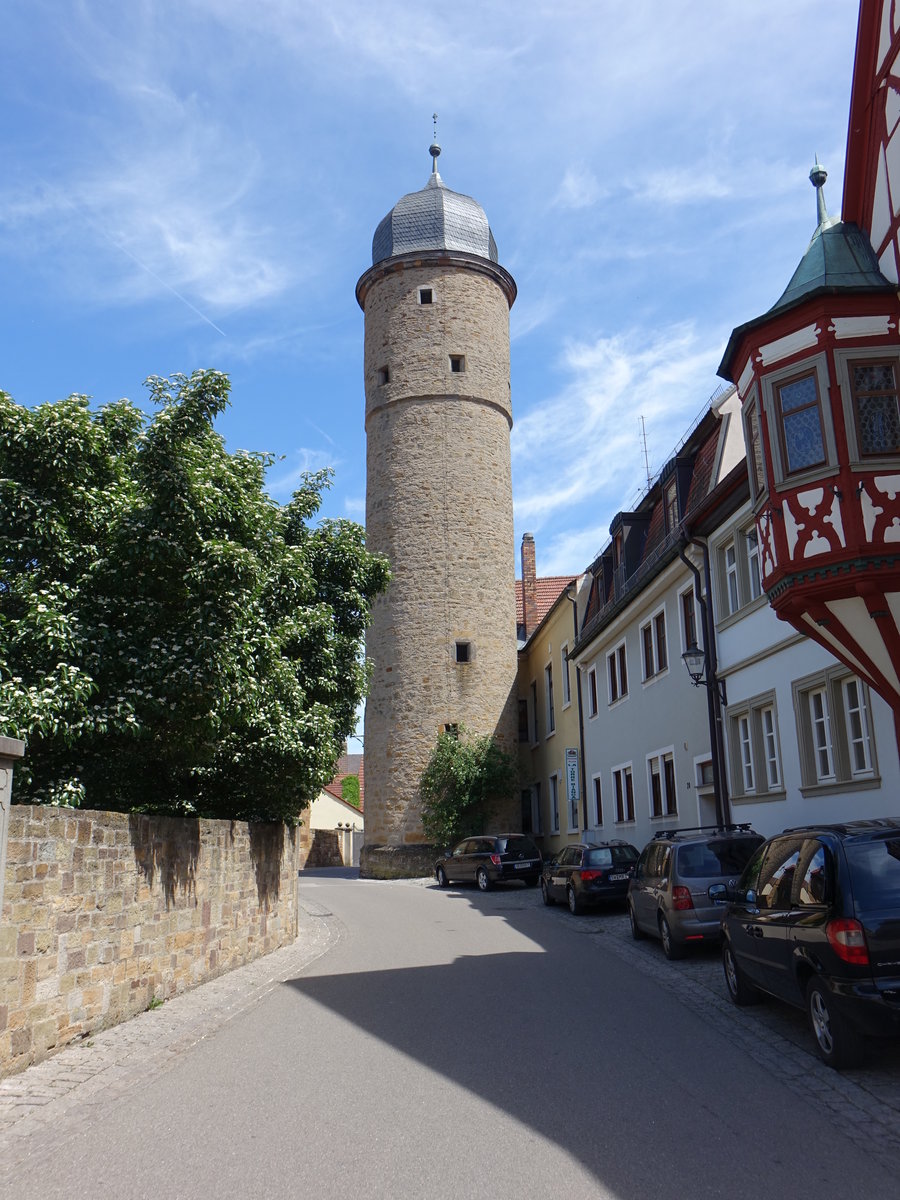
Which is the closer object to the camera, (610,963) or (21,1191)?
(21,1191)

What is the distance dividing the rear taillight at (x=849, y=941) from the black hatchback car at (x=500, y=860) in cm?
1999

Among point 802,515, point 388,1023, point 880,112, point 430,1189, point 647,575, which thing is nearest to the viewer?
point 430,1189

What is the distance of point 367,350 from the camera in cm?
3850

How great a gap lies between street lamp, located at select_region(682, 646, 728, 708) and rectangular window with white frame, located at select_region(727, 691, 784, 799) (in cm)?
43

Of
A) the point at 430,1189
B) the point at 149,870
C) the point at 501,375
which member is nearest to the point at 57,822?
the point at 149,870

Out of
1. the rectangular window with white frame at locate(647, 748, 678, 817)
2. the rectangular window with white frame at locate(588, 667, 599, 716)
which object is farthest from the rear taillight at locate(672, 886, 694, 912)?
the rectangular window with white frame at locate(588, 667, 599, 716)

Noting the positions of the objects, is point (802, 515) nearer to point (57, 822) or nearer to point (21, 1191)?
point (57, 822)

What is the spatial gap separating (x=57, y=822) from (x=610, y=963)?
23.8 ft

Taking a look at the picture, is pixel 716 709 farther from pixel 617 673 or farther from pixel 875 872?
pixel 875 872

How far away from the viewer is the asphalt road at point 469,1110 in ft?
16.1

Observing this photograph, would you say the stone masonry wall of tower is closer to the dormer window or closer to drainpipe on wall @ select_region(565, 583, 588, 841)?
drainpipe on wall @ select_region(565, 583, 588, 841)

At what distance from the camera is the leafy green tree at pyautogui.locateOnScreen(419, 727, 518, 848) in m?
33.3

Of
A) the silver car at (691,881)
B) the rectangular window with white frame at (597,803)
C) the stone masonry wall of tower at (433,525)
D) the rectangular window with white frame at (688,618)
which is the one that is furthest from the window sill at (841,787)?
the stone masonry wall of tower at (433,525)

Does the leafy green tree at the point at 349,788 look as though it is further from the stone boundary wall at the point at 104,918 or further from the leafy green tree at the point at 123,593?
the leafy green tree at the point at 123,593
